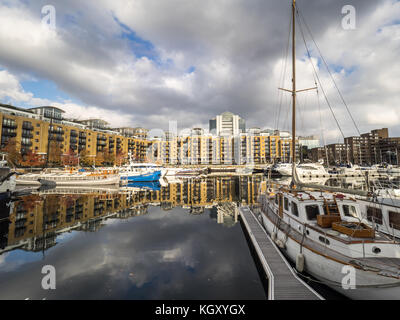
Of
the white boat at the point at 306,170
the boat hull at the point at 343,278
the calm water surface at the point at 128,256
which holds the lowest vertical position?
the calm water surface at the point at 128,256

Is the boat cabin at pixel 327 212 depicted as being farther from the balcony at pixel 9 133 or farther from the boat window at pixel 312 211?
the balcony at pixel 9 133

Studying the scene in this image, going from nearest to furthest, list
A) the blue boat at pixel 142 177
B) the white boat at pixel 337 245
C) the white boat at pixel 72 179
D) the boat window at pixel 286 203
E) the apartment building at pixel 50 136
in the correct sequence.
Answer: the white boat at pixel 337 245, the boat window at pixel 286 203, the white boat at pixel 72 179, the blue boat at pixel 142 177, the apartment building at pixel 50 136

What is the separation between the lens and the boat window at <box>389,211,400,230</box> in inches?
380

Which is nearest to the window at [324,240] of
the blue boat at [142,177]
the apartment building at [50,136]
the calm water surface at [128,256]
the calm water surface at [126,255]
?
the calm water surface at [128,256]

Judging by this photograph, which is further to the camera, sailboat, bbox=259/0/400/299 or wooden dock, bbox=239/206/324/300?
wooden dock, bbox=239/206/324/300

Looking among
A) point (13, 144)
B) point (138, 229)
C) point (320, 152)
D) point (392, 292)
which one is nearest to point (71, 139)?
point (13, 144)

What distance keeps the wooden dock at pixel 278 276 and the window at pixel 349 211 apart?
399cm

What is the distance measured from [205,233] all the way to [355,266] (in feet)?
34.4

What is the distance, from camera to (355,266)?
6359 millimetres

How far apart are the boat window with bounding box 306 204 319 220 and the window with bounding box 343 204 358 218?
1312 mm

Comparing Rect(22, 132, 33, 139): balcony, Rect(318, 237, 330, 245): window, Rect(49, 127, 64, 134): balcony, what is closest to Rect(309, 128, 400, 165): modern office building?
Rect(318, 237, 330, 245): window

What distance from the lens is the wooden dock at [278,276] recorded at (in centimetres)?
687

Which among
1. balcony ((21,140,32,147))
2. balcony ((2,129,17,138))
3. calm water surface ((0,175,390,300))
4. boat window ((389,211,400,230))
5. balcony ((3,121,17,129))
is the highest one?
balcony ((3,121,17,129))

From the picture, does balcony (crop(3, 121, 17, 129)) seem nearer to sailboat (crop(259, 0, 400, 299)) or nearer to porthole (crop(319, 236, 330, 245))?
sailboat (crop(259, 0, 400, 299))
